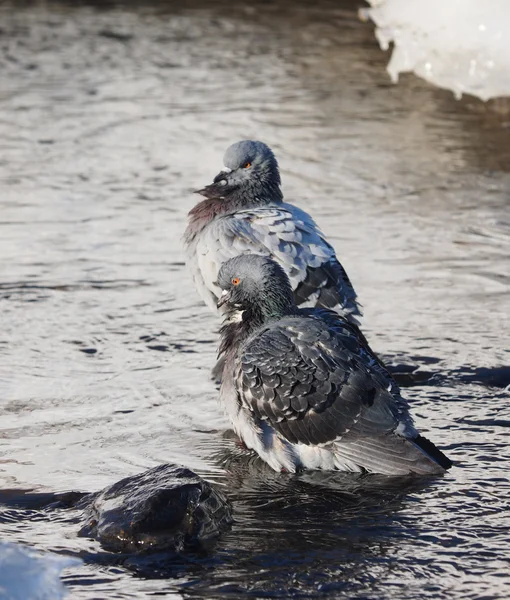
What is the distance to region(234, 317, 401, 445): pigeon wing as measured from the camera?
18.4ft

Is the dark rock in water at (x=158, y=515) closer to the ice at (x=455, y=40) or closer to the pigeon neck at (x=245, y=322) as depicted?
the pigeon neck at (x=245, y=322)

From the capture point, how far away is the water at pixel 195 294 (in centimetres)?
509

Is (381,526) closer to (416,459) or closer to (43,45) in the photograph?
(416,459)

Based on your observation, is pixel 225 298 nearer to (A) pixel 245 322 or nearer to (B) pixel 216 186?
(A) pixel 245 322

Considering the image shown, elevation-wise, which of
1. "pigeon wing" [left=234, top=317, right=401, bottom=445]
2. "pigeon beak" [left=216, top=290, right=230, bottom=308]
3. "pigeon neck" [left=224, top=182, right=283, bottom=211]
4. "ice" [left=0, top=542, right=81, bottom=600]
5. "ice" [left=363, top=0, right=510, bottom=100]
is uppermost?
"ice" [left=363, top=0, right=510, bottom=100]

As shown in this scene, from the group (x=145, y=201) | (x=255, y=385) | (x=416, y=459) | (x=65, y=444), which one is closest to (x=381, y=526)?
(x=416, y=459)

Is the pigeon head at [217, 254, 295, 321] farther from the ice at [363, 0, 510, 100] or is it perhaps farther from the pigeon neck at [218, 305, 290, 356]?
the ice at [363, 0, 510, 100]

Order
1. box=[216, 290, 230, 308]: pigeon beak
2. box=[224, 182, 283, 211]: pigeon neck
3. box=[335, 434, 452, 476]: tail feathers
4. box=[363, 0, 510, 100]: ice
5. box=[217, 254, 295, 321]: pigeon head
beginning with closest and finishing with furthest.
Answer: box=[335, 434, 452, 476]: tail feathers → box=[217, 254, 295, 321]: pigeon head → box=[216, 290, 230, 308]: pigeon beak → box=[224, 182, 283, 211]: pigeon neck → box=[363, 0, 510, 100]: ice

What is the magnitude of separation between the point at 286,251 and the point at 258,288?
774mm

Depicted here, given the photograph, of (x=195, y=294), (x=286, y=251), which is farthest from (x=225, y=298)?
(x=195, y=294)

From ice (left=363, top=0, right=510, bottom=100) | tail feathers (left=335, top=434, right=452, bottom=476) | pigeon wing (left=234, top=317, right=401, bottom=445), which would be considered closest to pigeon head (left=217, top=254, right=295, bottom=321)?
pigeon wing (left=234, top=317, right=401, bottom=445)

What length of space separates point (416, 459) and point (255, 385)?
77 centimetres

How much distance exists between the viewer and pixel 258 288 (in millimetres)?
6020

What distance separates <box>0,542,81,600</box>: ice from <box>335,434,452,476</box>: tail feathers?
4.82ft
